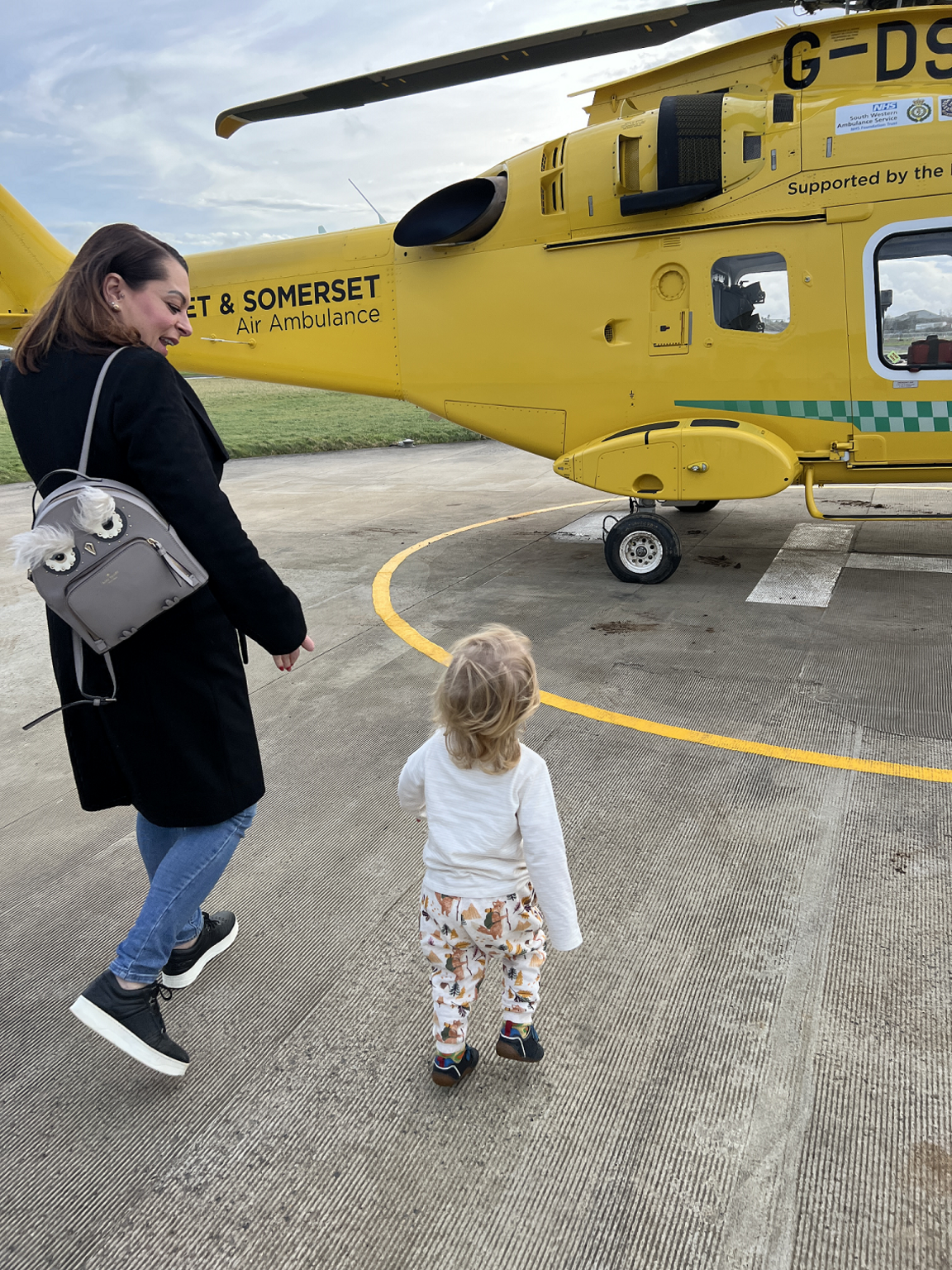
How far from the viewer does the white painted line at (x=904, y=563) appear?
6732mm

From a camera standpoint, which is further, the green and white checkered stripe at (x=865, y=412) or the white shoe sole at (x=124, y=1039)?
the green and white checkered stripe at (x=865, y=412)

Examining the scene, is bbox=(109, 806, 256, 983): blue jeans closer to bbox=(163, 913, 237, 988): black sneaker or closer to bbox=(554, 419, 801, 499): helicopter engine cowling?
bbox=(163, 913, 237, 988): black sneaker

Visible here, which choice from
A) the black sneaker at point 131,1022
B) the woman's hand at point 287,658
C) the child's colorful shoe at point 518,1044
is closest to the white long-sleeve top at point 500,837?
the child's colorful shoe at point 518,1044

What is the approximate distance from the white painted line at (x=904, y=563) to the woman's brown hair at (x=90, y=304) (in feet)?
20.0

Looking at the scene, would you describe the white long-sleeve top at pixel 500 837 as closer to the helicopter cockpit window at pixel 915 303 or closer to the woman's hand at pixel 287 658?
the woman's hand at pixel 287 658

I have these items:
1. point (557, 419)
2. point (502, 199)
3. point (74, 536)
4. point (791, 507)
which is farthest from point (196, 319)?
point (74, 536)

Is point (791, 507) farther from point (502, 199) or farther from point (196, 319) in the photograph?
point (196, 319)

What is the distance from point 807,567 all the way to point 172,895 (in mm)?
5973

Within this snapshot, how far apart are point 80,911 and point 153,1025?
96cm

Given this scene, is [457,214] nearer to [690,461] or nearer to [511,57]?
[511,57]

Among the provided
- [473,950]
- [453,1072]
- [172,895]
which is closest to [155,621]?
[172,895]

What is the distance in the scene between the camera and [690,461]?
6402 mm

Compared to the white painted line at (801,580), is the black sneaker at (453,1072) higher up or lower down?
lower down

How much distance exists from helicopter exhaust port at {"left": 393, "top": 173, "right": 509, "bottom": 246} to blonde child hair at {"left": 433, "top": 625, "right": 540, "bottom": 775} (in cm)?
574
